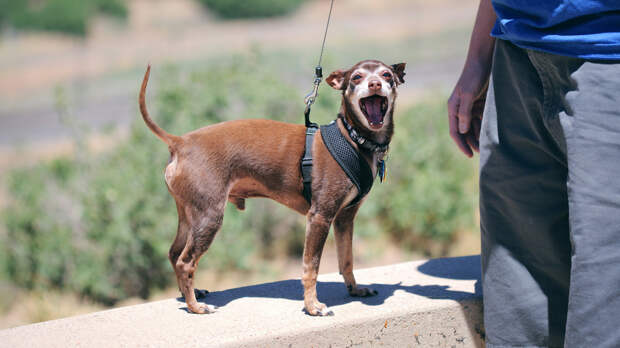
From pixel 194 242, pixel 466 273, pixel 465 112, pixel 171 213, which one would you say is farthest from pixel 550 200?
pixel 171 213

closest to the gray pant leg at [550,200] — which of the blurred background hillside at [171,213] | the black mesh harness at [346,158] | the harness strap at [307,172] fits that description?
the black mesh harness at [346,158]

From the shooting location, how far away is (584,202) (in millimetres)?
2080

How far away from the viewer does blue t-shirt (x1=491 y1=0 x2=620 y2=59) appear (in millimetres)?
2055

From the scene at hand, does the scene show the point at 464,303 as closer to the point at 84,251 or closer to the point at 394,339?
the point at 394,339

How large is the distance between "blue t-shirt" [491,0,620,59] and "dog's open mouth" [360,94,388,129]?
2.07ft

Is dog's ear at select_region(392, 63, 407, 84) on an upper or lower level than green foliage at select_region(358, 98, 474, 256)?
upper

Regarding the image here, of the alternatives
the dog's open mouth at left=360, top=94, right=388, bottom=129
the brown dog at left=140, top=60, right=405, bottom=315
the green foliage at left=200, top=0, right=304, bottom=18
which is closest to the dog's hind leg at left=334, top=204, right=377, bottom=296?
the brown dog at left=140, top=60, right=405, bottom=315

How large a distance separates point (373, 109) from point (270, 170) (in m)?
0.56

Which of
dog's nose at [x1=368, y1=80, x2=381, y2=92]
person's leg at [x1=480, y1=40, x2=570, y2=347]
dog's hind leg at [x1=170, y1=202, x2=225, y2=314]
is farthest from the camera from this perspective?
dog's hind leg at [x1=170, y1=202, x2=225, y2=314]

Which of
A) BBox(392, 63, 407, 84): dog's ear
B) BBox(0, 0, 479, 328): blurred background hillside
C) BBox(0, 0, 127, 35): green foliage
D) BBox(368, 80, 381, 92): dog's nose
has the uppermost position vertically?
BBox(0, 0, 127, 35): green foliage

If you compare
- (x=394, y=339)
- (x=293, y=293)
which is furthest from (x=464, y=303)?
(x=293, y=293)

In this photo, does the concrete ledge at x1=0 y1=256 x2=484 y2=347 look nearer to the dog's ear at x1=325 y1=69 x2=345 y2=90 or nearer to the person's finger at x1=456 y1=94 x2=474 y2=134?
the person's finger at x1=456 y1=94 x2=474 y2=134

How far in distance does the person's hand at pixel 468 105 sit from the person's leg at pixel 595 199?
72 cm

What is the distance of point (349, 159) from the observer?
110 inches
